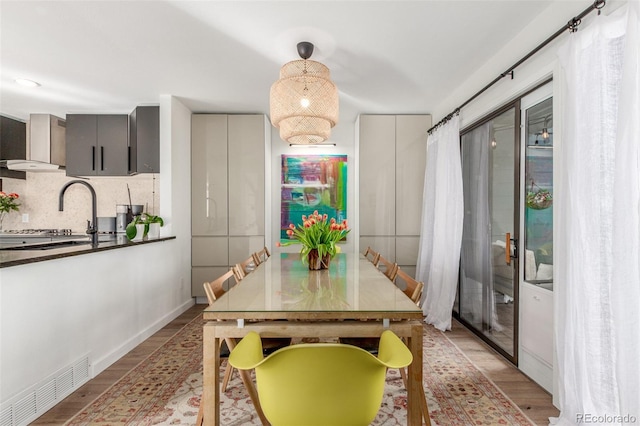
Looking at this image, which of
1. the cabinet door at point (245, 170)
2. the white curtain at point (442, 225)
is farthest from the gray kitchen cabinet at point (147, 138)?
the white curtain at point (442, 225)

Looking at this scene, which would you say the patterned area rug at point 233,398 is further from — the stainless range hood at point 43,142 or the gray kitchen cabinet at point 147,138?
the stainless range hood at point 43,142

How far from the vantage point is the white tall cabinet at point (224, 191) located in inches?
165

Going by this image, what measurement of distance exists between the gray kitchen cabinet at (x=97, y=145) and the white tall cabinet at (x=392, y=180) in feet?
10.2

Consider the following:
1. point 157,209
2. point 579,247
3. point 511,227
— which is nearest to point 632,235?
point 579,247

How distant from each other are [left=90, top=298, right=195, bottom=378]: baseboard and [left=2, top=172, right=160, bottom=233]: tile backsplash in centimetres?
166

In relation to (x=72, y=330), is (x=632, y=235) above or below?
above

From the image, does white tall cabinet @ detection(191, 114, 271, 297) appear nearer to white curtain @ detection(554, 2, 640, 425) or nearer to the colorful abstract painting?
the colorful abstract painting

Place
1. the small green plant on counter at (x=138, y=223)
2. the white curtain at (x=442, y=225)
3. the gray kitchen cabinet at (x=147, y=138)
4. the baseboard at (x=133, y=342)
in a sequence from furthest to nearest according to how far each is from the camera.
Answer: the gray kitchen cabinet at (x=147, y=138) → the white curtain at (x=442, y=225) → the small green plant on counter at (x=138, y=223) → the baseboard at (x=133, y=342)

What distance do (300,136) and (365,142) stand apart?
1.83 metres

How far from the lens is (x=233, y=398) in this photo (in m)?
2.05

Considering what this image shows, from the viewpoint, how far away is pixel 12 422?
1.72 meters

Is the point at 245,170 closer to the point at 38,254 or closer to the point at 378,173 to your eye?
the point at 378,173

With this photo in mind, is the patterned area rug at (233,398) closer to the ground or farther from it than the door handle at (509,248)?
closer to the ground

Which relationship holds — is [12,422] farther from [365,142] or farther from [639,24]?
[365,142]
